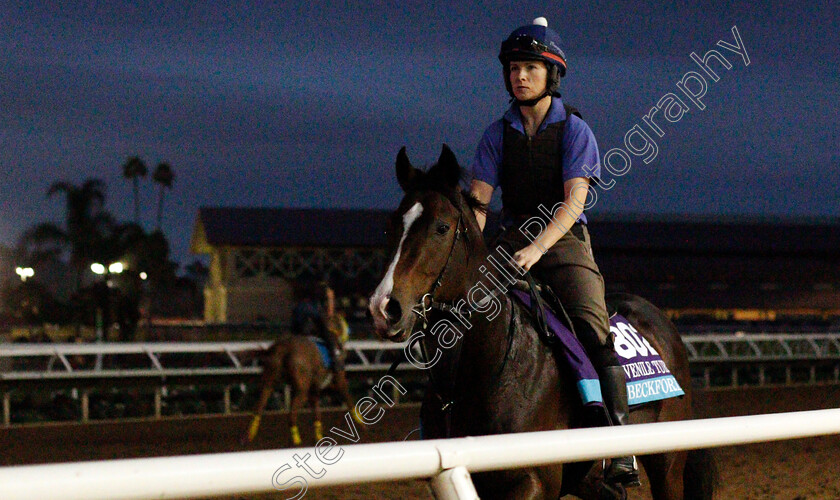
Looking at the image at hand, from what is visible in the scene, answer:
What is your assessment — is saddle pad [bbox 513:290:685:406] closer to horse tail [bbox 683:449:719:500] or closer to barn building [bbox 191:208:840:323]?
horse tail [bbox 683:449:719:500]

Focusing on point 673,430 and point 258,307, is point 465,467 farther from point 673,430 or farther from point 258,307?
point 258,307

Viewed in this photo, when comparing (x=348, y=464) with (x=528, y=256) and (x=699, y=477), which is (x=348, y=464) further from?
(x=699, y=477)

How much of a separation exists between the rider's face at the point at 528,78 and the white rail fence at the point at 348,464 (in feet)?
5.38

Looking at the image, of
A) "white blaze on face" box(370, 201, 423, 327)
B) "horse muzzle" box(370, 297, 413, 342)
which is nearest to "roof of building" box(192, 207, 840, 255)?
"white blaze on face" box(370, 201, 423, 327)

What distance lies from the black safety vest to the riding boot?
0.71 m

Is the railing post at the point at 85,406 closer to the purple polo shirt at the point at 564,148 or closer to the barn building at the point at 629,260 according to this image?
the purple polo shirt at the point at 564,148

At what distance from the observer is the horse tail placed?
4.16 m

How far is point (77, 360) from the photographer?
14.4 m

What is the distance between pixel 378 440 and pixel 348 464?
8165 millimetres

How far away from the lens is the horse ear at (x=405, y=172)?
10.2 ft

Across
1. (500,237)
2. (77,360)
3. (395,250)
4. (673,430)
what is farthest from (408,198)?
(77,360)

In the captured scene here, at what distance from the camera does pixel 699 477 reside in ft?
13.7

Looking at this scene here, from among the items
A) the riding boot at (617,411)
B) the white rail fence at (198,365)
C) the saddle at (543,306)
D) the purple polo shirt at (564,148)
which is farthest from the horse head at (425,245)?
the white rail fence at (198,365)

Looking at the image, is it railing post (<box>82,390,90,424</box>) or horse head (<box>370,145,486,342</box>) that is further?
railing post (<box>82,390,90,424</box>)
